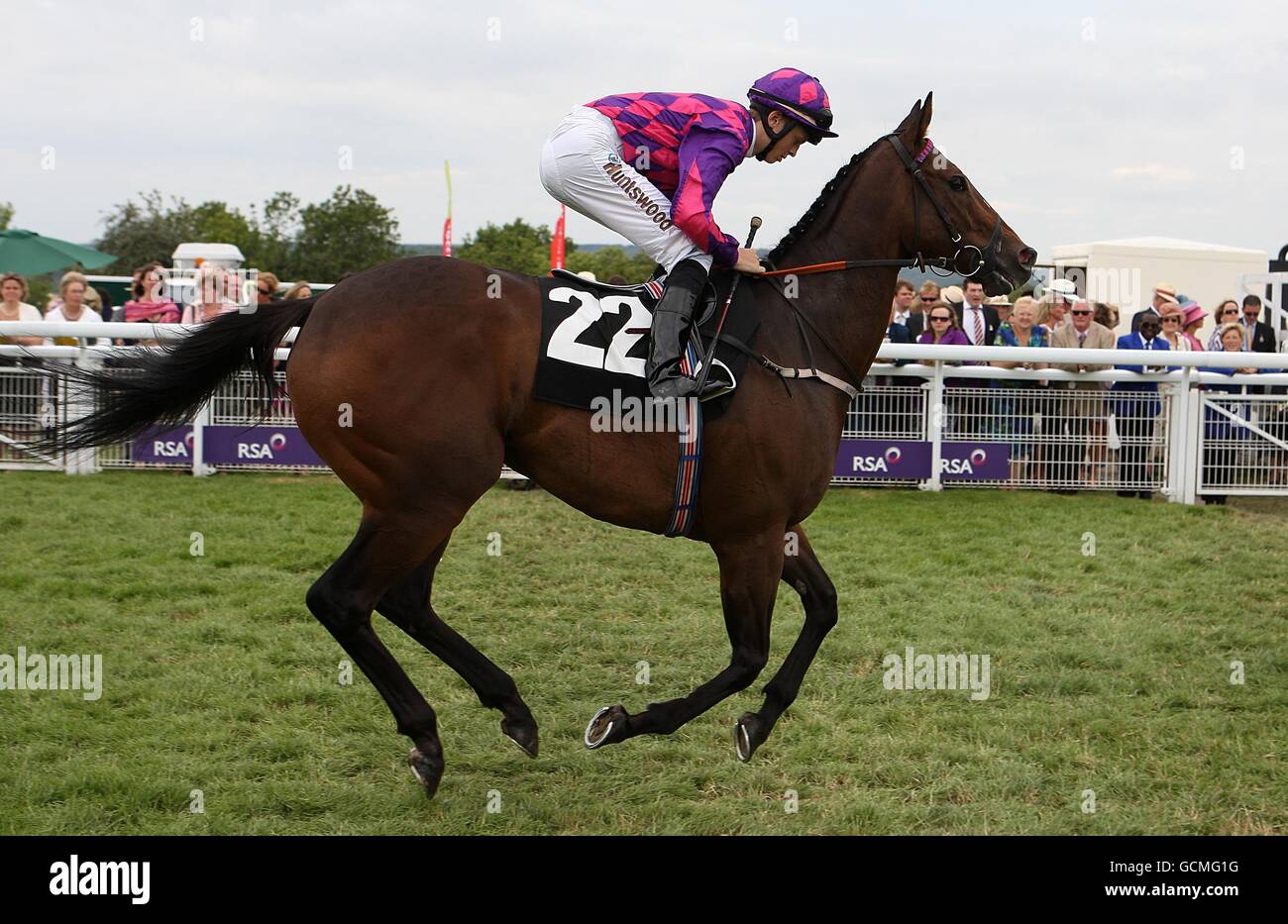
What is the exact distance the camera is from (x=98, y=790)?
147 inches

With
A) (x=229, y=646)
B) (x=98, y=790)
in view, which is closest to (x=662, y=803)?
(x=98, y=790)

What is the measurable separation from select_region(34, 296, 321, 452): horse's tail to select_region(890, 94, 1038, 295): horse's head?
6.75ft

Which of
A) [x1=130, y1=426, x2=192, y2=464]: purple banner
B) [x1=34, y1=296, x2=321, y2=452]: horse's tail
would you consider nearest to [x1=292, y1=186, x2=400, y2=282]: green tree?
[x1=130, y1=426, x2=192, y2=464]: purple banner

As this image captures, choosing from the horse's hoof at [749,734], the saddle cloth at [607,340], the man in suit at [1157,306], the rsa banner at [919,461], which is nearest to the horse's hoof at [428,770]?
the horse's hoof at [749,734]

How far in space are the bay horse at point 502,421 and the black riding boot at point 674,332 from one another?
0.19m

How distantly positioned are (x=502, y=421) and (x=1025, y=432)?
253 inches

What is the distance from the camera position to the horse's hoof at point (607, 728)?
149 inches

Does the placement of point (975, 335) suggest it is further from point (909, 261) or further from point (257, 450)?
point (909, 261)

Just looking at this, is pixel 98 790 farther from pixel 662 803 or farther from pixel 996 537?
pixel 996 537

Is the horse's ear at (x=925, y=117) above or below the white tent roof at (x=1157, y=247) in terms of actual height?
below

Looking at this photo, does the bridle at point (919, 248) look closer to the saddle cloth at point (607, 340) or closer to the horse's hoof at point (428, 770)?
the saddle cloth at point (607, 340)

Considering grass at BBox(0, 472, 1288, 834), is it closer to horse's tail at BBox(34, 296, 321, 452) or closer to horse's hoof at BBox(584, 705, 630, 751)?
horse's hoof at BBox(584, 705, 630, 751)

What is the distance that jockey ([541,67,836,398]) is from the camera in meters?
3.70
